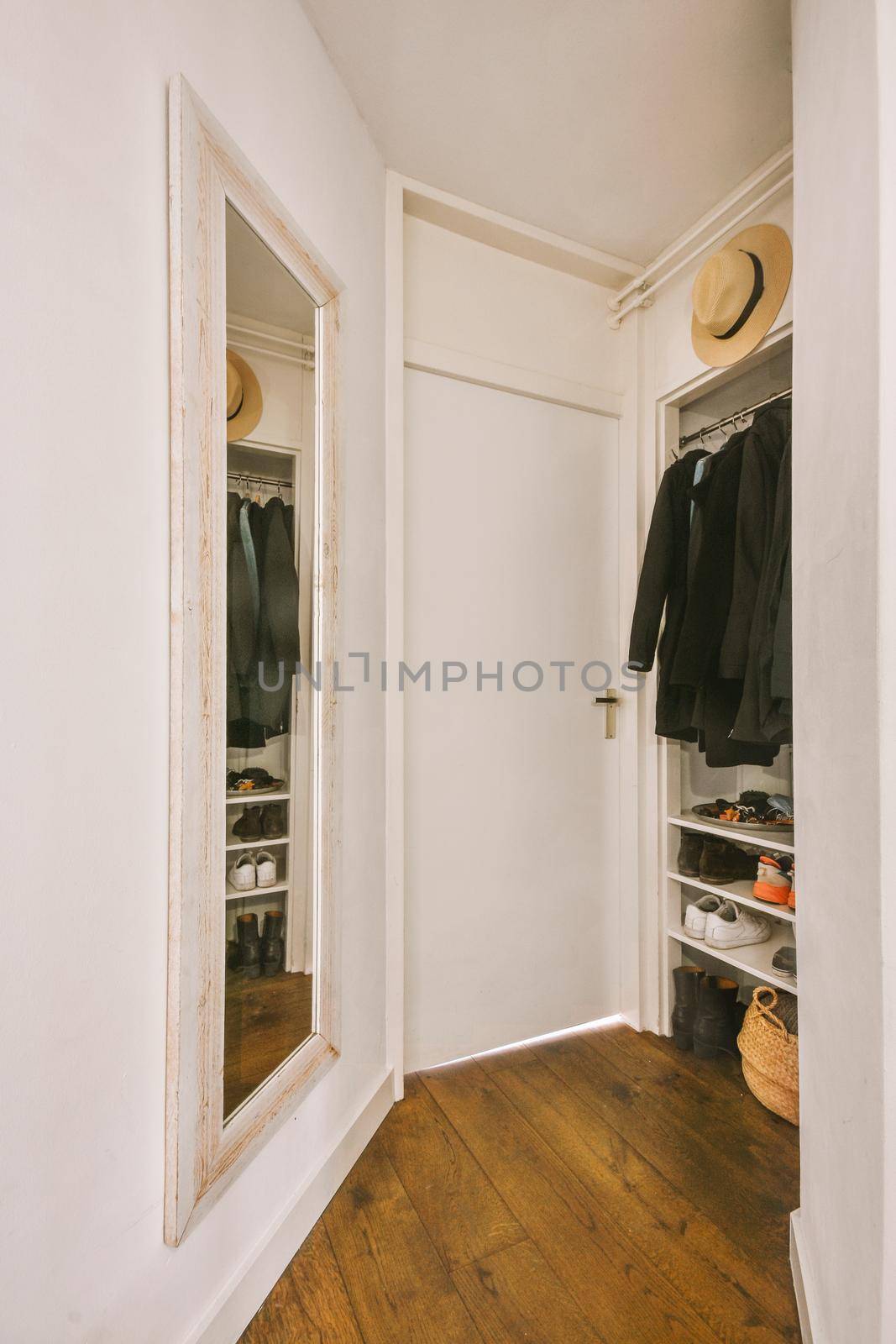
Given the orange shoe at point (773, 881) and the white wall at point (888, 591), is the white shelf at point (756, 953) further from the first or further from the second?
the white wall at point (888, 591)

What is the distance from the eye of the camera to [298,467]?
4.48ft

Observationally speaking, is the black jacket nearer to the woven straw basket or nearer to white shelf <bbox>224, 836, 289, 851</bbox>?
the woven straw basket

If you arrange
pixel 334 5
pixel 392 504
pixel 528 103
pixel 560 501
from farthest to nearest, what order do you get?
pixel 560 501 → pixel 392 504 → pixel 528 103 → pixel 334 5

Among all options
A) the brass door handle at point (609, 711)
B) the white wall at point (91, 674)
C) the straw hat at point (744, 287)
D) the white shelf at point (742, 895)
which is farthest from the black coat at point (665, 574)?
the white wall at point (91, 674)

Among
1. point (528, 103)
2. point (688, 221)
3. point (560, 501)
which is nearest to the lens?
point (528, 103)

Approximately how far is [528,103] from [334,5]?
503 mm

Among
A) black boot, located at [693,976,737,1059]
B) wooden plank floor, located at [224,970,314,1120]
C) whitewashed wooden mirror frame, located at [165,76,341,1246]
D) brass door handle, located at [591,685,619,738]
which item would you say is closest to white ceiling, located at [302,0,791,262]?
whitewashed wooden mirror frame, located at [165,76,341,1246]

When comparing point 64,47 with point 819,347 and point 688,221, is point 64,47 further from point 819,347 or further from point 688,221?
point 688,221

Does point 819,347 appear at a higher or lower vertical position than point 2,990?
higher

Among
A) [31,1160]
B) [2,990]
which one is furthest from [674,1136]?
[2,990]

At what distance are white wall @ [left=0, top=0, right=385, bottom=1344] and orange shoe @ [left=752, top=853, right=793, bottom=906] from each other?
1.46 metres

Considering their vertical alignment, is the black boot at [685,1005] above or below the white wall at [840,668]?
below

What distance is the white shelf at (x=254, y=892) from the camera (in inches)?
44.1

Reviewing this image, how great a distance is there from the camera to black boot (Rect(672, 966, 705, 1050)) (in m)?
2.01
